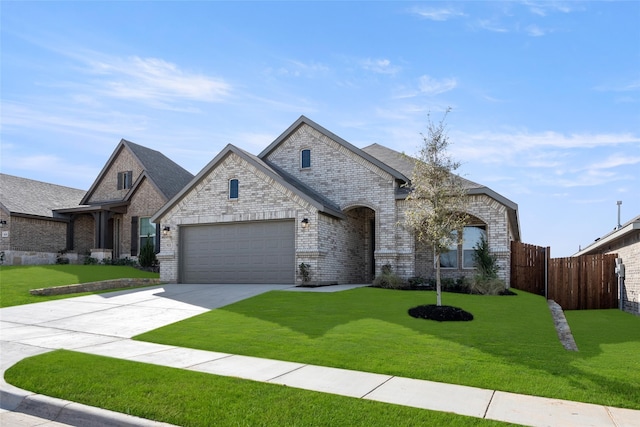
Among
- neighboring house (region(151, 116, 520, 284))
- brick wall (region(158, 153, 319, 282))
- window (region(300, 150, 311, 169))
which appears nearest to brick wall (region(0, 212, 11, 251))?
neighboring house (region(151, 116, 520, 284))

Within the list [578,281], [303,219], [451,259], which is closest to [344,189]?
[303,219]

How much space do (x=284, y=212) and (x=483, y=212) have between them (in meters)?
7.92

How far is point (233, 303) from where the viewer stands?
14758 millimetres

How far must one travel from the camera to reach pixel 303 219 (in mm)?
Answer: 19297

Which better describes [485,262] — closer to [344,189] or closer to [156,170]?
[344,189]

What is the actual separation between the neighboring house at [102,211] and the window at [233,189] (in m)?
9.14

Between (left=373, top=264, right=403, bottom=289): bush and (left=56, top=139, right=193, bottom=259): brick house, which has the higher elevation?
(left=56, top=139, right=193, bottom=259): brick house

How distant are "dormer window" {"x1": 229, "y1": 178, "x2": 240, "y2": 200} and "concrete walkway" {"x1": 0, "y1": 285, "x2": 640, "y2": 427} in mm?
7807

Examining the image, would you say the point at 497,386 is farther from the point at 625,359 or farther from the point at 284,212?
the point at 284,212

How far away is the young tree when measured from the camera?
13.2 metres

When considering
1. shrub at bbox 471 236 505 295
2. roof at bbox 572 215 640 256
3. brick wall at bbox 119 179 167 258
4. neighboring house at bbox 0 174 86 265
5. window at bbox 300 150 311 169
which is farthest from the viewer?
brick wall at bbox 119 179 167 258

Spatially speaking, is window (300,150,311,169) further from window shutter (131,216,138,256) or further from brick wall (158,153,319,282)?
window shutter (131,216,138,256)

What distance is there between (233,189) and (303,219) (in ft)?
12.1

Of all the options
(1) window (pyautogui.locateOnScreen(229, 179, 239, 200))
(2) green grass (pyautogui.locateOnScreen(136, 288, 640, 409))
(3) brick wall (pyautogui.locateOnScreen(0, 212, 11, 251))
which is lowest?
(2) green grass (pyautogui.locateOnScreen(136, 288, 640, 409))
